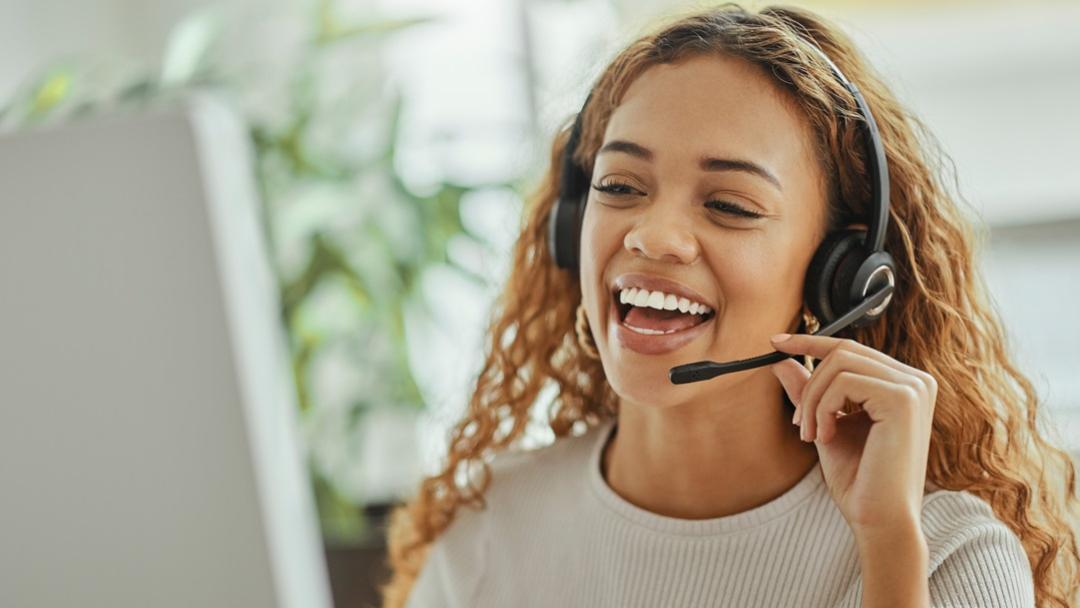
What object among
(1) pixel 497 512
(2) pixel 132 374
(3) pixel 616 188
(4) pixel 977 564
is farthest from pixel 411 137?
(4) pixel 977 564

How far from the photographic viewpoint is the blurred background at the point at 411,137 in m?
1.93

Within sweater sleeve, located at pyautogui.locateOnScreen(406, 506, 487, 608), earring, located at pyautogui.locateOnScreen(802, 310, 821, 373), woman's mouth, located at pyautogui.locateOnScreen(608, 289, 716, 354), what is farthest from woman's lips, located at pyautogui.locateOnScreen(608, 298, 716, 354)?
sweater sleeve, located at pyautogui.locateOnScreen(406, 506, 487, 608)

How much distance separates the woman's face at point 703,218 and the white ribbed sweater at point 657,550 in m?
0.15

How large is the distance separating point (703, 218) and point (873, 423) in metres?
0.22

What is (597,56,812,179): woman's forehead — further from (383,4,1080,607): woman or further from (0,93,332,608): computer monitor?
(0,93,332,608): computer monitor

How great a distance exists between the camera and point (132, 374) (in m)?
1.31

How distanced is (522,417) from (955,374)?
1.55 ft

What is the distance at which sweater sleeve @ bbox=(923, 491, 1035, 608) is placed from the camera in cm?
90

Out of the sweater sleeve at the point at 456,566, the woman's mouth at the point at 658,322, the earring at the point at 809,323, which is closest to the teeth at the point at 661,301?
the woman's mouth at the point at 658,322

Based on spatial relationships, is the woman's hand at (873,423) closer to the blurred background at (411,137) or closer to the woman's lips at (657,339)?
the woman's lips at (657,339)

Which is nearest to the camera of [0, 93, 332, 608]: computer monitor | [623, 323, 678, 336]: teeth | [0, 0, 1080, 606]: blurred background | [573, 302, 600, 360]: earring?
[623, 323, 678, 336]: teeth

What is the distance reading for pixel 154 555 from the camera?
1.35 meters

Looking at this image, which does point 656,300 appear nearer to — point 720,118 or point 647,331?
point 647,331

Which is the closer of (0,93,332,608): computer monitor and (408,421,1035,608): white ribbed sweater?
(408,421,1035,608): white ribbed sweater
